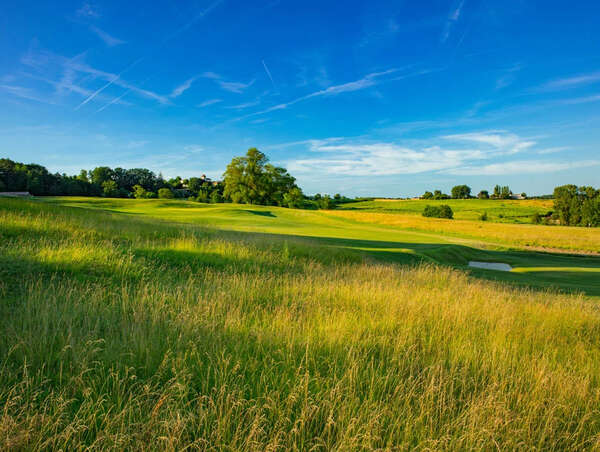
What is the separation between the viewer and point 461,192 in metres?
146

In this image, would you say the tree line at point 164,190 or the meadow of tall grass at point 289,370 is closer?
the meadow of tall grass at point 289,370

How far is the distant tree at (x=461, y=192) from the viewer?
475 ft

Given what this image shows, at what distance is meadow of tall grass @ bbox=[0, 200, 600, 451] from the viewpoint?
2.57 m

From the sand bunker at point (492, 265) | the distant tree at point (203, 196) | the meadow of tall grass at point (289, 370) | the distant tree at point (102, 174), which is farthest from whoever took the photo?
the distant tree at point (102, 174)

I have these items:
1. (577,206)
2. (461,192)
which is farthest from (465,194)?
(577,206)

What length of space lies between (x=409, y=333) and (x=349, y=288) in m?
2.74

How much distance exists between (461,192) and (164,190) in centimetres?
13413

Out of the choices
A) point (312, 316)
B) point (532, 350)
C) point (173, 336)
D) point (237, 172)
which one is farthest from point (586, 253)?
point (237, 172)

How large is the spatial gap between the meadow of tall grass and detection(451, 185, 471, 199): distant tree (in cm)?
15620

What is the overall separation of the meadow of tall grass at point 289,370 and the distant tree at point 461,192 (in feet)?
512

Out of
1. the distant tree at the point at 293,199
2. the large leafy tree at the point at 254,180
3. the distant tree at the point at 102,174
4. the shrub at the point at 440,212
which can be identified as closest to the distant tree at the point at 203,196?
the large leafy tree at the point at 254,180

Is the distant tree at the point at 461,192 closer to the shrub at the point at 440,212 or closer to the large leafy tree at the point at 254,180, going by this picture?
the shrub at the point at 440,212

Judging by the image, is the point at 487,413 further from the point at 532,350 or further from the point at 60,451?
the point at 60,451

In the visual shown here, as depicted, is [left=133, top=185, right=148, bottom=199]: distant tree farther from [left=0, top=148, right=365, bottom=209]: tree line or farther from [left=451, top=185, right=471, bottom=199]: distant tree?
[left=451, top=185, right=471, bottom=199]: distant tree
